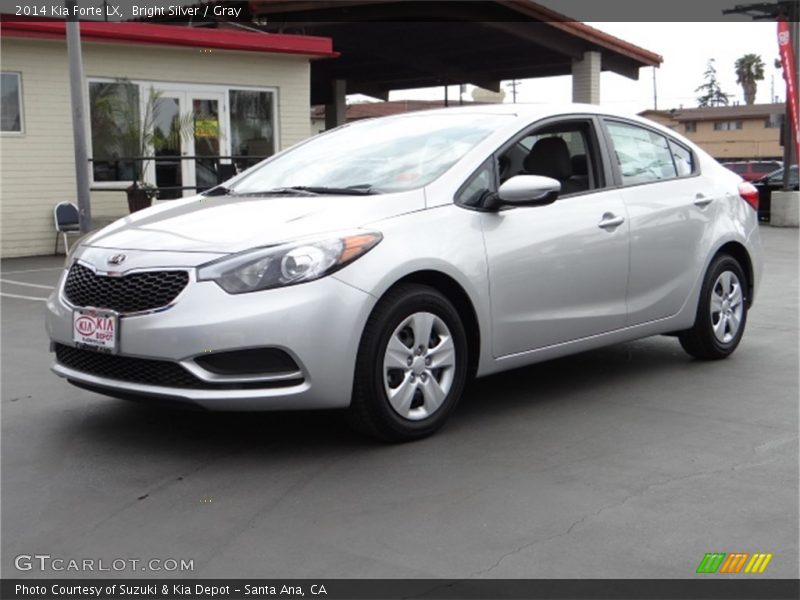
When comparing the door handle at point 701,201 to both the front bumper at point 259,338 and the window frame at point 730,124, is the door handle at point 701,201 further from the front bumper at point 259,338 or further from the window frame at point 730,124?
the window frame at point 730,124

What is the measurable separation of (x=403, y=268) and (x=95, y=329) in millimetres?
1440

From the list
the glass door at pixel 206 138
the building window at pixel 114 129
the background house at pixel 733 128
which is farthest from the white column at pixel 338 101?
the background house at pixel 733 128

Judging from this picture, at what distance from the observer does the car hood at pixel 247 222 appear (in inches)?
186

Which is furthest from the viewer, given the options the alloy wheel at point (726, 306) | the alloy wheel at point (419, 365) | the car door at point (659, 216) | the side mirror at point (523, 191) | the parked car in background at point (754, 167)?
the parked car in background at point (754, 167)

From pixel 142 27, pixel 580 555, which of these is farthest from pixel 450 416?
pixel 142 27

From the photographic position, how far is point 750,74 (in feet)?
350

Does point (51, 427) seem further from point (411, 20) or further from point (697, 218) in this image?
point (411, 20)

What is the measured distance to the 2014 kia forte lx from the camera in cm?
455

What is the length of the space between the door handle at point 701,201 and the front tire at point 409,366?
2.29 m

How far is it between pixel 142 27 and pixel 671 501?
13.7 metres

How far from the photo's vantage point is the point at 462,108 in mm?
6215

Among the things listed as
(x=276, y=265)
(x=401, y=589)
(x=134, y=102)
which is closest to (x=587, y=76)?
(x=134, y=102)

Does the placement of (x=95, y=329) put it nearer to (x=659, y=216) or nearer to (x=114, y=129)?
(x=659, y=216)

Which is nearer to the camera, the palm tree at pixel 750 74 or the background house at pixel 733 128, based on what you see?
the background house at pixel 733 128
